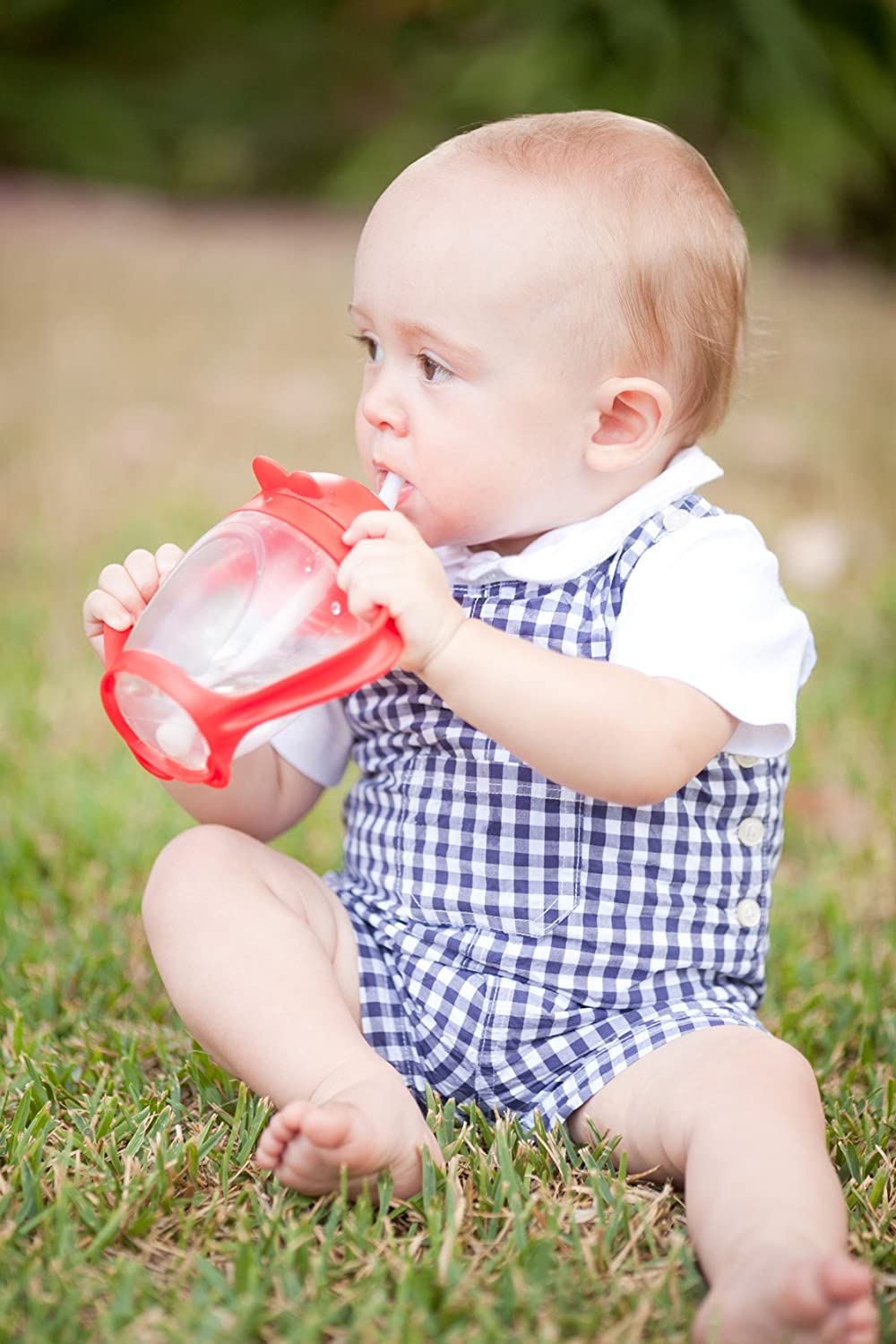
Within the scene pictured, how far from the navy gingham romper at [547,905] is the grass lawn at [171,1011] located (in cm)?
9

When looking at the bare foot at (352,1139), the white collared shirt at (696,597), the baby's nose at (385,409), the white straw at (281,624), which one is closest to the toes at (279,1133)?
the bare foot at (352,1139)

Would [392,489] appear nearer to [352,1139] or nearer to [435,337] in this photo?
[435,337]

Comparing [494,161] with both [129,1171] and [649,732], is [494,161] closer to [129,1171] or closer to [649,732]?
[649,732]

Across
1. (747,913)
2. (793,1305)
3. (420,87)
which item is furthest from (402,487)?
(420,87)

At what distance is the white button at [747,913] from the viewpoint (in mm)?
1552

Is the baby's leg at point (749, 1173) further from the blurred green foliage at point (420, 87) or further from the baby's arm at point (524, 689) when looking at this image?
→ the blurred green foliage at point (420, 87)

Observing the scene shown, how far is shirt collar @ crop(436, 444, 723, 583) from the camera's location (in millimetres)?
1514

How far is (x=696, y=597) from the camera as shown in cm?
143

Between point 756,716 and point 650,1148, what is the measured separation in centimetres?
41

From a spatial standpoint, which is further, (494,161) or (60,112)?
(60,112)

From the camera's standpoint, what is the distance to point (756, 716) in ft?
4.59

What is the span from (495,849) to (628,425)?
1.48 feet

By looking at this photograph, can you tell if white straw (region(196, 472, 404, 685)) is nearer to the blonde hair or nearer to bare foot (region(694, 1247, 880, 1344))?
the blonde hair

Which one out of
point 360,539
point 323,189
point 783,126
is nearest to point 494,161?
point 360,539
